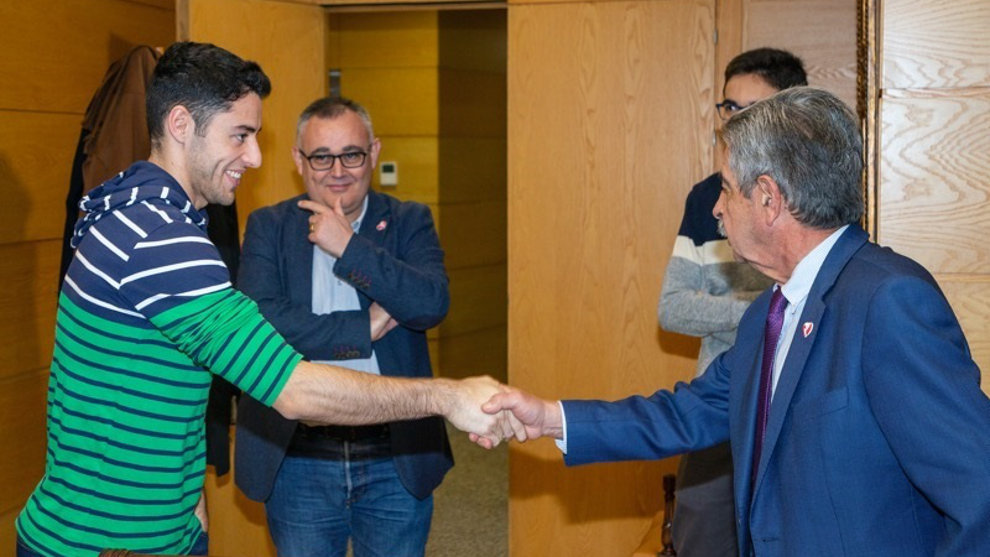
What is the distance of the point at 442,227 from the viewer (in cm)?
743

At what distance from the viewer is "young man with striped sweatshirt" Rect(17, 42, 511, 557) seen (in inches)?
77.1

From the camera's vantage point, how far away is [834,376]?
183cm

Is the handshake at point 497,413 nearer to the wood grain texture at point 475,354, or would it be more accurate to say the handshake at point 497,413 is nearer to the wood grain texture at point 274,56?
the wood grain texture at point 274,56

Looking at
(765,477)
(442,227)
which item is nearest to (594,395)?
(765,477)

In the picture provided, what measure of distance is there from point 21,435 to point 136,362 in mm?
2579

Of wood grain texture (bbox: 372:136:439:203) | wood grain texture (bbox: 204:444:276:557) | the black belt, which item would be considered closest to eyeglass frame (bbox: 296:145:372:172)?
the black belt

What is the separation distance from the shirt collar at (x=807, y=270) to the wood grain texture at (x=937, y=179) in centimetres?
82

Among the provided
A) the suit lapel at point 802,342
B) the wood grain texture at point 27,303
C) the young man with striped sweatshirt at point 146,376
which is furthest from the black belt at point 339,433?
the wood grain texture at point 27,303

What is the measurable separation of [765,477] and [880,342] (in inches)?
12.1

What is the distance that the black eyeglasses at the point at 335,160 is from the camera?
3.06 meters

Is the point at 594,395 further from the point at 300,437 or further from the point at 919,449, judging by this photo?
the point at 919,449

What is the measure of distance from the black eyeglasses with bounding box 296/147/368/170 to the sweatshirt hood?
3.05 ft

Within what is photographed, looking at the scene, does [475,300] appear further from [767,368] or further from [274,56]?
[767,368]

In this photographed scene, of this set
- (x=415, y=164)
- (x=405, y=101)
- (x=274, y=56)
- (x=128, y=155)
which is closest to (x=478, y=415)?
(x=128, y=155)
